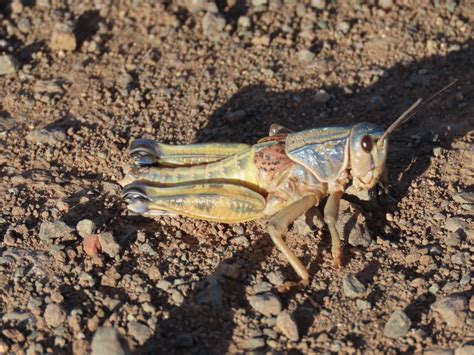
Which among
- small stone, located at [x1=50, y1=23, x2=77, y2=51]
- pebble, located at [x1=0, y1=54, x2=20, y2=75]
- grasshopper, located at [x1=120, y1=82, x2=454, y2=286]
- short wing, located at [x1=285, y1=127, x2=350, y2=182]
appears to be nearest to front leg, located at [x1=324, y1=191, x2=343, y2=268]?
grasshopper, located at [x1=120, y1=82, x2=454, y2=286]

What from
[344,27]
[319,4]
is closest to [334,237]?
[344,27]

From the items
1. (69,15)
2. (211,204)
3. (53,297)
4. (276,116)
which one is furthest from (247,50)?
(53,297)

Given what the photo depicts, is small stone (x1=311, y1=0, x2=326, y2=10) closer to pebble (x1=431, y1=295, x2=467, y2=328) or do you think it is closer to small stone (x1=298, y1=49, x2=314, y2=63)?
small stone (x1=298, y1=49, x2=314, y2=63)

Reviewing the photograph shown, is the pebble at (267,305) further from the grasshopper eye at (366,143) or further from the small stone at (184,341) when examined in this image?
the grasshopper eye at (366,143)

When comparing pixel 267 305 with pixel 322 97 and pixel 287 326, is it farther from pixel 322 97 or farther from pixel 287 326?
pixel 322 97

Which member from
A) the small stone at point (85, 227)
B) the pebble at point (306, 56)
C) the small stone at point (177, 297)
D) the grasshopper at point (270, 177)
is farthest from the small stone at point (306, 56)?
the small stone at point (177, 297)
